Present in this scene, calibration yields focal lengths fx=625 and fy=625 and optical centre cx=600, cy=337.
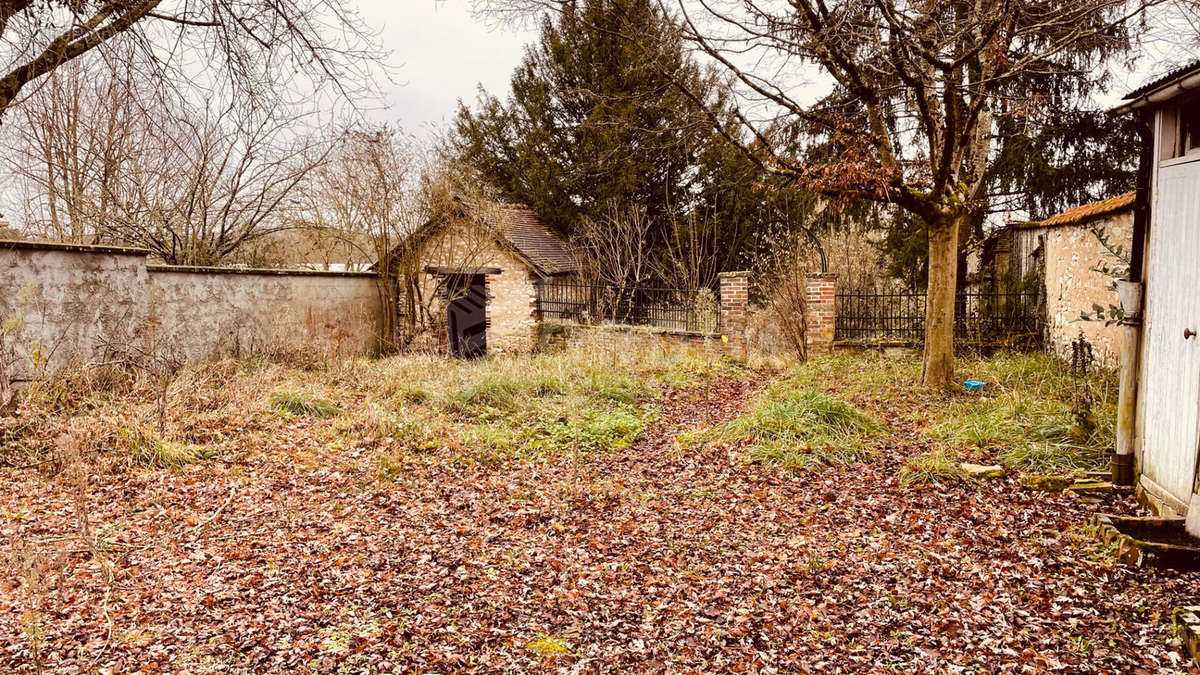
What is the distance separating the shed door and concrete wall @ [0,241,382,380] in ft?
33.5

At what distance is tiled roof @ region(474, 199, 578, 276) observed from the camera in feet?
45.7

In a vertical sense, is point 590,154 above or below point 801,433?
above

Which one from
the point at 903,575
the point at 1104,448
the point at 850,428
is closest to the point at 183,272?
the point at 850,428

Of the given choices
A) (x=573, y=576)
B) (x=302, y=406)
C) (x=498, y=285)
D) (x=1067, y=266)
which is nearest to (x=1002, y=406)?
(x=1067, y=266)

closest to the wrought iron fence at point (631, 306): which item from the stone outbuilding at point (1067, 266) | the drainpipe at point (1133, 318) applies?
the stone outbuilding at point (1067, 266)

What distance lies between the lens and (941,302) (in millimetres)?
7445

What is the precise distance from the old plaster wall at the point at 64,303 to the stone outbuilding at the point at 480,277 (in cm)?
549

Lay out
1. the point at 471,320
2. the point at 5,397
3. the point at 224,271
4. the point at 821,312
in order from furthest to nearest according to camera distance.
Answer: the point at 471,320 → the point at 821,312 → the point at 224,271 → the point at 5,397

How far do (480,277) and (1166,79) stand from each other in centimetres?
1373

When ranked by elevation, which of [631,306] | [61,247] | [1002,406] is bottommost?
[1002,406]

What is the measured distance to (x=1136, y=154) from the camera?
10547 mm

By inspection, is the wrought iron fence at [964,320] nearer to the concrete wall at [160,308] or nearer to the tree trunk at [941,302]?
the tree trunk at [941,302]

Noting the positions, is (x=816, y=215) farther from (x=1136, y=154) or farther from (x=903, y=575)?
(x=903, y=575)

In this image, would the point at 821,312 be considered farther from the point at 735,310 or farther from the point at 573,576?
the point at 573,576
